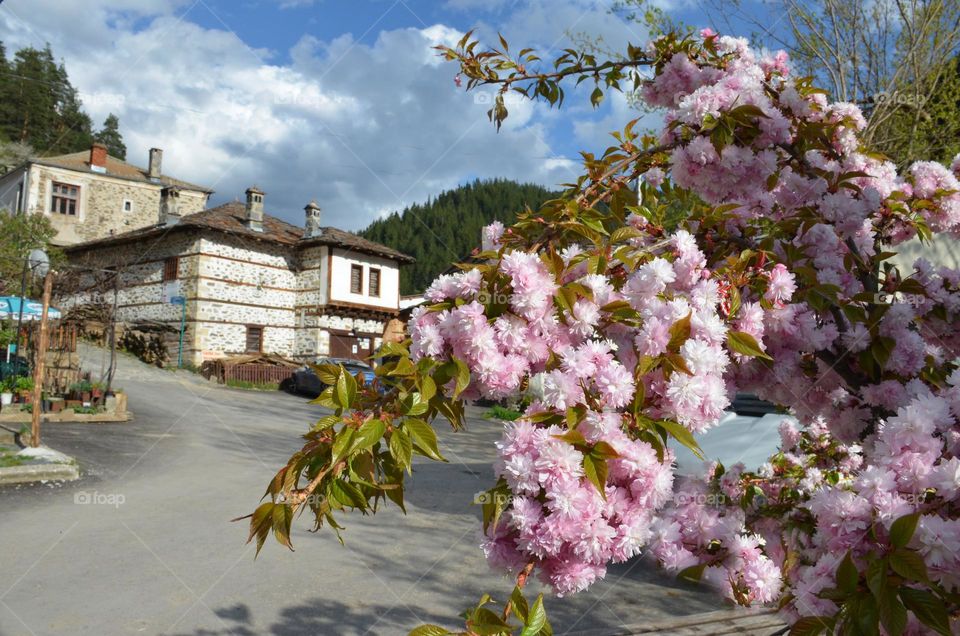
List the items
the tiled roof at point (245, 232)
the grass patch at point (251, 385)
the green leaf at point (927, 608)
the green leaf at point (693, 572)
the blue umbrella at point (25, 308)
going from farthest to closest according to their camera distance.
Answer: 1. the tiled roof at point (245, 232)
2. the grass patch at point (251, 385)
3. the blue umbrella at point (25, 308)
4. the green leaf at point (693, 572)
5. the green leaf at point (927, 608)

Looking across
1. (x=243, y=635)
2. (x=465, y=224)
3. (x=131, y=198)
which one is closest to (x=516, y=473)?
(x=243, y=635)

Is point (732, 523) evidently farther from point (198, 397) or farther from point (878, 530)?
point (198, 397)

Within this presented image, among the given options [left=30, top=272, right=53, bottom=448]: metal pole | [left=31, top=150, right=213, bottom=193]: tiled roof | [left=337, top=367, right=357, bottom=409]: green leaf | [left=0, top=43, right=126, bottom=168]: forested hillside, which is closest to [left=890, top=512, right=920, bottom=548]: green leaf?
[left=337, top=367, right=357, bottom=409]: green leaf

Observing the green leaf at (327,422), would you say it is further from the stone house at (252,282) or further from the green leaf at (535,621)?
the stone house at (252,282)

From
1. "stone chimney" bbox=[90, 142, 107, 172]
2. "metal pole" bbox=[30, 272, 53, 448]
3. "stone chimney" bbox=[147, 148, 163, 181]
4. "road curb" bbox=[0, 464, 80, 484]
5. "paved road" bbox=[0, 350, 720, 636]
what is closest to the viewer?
"paved road" bbox=[0, 350, 720, 636]

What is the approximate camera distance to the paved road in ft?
15.0

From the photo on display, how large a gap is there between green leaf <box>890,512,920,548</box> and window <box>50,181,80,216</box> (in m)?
46.6

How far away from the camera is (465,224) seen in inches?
3187

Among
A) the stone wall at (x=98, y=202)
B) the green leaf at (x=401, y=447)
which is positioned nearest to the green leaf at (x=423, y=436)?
the green leaf at (x=401, y=447)

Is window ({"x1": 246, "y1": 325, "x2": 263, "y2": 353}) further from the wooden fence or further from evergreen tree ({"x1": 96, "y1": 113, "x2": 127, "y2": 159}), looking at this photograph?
evergreen tree ({"x1": 96, "y1": 113, "x2": 127, "y2": 159})

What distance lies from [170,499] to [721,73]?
8.24 m

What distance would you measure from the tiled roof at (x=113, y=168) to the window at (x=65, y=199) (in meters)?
1.18

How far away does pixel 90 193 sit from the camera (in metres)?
40.9

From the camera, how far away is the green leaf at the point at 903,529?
4.30 feet
